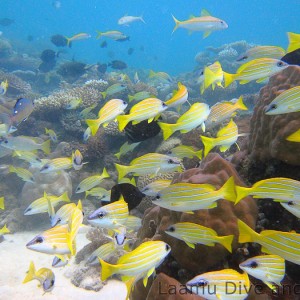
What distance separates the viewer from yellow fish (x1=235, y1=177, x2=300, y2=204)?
263cm

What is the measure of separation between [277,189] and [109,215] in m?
1.86

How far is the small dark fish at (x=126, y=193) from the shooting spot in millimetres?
4848

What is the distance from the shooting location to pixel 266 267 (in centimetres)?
240

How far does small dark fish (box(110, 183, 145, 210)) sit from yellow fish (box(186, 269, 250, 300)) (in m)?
2.77

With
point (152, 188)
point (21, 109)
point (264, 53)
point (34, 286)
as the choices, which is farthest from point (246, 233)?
point (21, 109)

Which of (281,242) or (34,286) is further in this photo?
(34,286)

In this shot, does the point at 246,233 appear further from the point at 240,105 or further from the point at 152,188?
the point at 240,105

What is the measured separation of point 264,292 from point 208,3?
170133 millimetres

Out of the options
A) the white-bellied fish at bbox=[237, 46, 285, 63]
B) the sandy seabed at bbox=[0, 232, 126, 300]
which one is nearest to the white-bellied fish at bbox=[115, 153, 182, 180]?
the sandy seabed at bbox=[0, 232, 126, 300]

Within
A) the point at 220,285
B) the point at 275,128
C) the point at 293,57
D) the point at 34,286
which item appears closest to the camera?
the point at 220,285

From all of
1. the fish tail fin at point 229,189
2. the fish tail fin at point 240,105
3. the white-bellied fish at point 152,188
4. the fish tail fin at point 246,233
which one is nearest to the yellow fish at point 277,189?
the fish tail fin at point 229,189

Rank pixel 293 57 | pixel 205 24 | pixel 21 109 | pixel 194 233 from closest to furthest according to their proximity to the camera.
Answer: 1. pixel 194 233
2. pixel 293 57
3. pixel 21 109
4. pixel 205 24

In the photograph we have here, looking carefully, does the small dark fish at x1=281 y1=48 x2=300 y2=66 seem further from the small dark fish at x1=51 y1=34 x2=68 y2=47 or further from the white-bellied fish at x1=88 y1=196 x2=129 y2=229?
the small dark fish at x1=51 y1=34 x2=68 y2=47

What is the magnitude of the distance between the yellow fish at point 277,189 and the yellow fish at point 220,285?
74 cm
